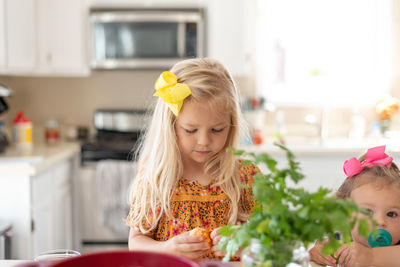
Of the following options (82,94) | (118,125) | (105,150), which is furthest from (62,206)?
(82,94)

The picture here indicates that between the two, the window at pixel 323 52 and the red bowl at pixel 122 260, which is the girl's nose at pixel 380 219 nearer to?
the red bowl at pixel 122 260

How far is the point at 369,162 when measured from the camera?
1.25 metres

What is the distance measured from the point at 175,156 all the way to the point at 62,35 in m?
2.12

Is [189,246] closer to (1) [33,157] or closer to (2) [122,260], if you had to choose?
(2) [122,260]

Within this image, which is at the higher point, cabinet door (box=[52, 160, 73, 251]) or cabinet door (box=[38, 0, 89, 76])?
cabinet door (box=[38, 0, 89, 76])

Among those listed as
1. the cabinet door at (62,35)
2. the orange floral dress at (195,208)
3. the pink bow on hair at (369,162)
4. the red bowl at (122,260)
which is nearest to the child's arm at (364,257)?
the pink bow on hair at (369,162)

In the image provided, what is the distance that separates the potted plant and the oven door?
2.20m

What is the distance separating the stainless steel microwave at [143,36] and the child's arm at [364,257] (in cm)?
219

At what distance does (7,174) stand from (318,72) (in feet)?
7.56

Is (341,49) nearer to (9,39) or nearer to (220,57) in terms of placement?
(220,57)

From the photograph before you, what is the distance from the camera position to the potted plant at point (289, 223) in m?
0.61

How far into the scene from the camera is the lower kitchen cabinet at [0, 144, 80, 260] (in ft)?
6.97

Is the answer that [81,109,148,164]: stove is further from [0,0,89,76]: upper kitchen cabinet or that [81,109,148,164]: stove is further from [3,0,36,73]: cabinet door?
[3,0,36,73]: cabinet door

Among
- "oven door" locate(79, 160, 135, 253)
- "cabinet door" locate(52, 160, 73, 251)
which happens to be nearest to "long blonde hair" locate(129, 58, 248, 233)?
"cabinet door" locate(52, 160, 73, 251)
